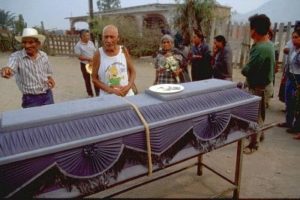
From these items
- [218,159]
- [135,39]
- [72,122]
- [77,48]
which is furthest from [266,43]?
[135,39]

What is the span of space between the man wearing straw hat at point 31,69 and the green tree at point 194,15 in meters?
7.99

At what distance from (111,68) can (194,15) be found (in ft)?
28.8

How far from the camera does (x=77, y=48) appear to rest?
6352 mm

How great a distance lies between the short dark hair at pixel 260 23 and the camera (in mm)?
3418

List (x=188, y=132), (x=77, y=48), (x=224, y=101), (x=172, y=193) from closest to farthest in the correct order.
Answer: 1. (x=188, y=132)
2. (x=224, y=101)
3. (x=172, y=193)
4. (x=77, y=48)

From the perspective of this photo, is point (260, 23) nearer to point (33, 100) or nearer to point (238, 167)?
point (238, 167)

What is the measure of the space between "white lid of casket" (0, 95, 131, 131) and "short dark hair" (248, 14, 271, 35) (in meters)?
2.30

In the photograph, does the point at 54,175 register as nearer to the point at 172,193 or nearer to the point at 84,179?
the point at 84,179

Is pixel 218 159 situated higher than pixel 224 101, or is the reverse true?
pixel 224 101

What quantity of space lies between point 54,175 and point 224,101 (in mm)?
1391

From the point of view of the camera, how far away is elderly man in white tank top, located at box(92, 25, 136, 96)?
115 inches

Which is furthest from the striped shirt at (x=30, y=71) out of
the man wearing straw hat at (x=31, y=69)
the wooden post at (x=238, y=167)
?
the wooden post at (x=238, y=167)

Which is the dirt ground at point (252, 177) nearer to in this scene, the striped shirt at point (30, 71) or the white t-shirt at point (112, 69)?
the white t-shirt at point (112, 69)

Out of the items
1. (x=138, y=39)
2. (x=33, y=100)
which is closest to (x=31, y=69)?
(x=33, y=100)
